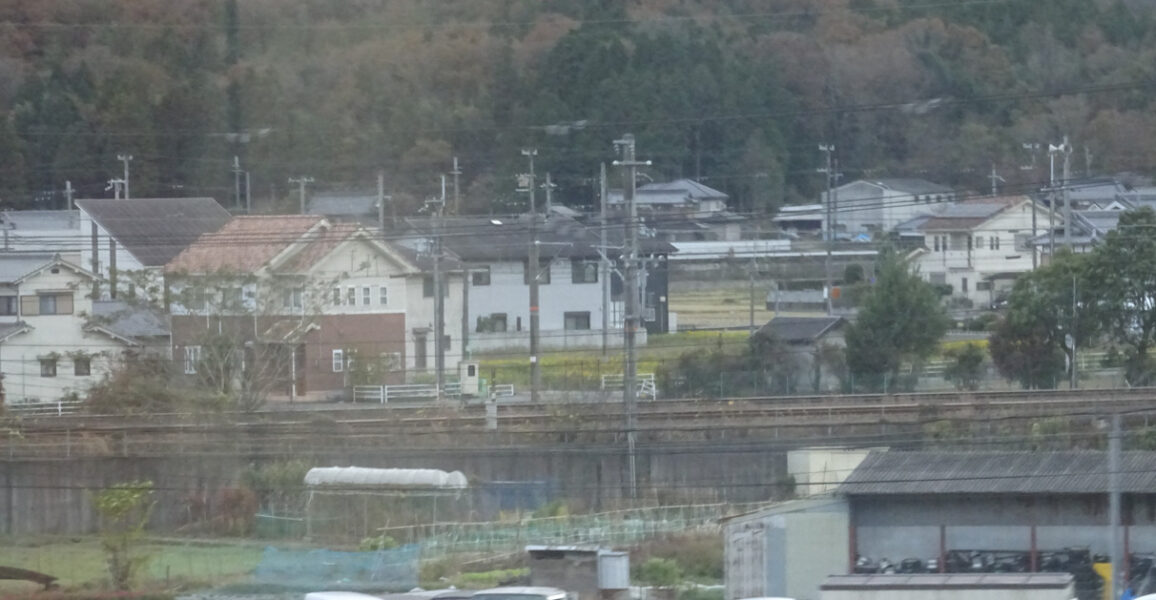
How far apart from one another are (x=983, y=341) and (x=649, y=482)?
4.47m

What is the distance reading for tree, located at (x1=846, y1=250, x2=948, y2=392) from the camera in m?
11.9

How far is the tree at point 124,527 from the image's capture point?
7473 mm

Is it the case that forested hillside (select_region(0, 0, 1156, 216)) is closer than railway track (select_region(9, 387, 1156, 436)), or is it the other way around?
railway track (select_region(9, 387, 1156, 436))

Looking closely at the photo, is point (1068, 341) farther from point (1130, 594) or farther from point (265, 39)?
point (265, 39)

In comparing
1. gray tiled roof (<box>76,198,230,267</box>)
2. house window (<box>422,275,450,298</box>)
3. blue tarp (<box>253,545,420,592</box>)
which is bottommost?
blue tarp (<box>253,545,420,592</box>)

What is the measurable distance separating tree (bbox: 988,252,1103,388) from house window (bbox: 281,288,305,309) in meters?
5.92

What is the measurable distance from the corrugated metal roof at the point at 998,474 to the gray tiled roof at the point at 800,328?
542 centimetres

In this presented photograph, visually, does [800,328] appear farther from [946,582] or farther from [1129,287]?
[946,582]

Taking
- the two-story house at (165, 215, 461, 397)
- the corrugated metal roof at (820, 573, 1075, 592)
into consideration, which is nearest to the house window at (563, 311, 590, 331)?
the two-story house at (165, 215, 461, 397)

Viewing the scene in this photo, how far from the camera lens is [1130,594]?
19.8 feet

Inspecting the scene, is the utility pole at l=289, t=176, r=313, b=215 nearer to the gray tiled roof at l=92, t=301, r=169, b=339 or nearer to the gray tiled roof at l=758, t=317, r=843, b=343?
the gray tiled roof at l=92, t=301, r=169, b=339

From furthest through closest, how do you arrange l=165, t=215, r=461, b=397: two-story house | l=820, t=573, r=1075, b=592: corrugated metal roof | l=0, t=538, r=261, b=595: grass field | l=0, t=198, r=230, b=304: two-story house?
l=0, t=198, r=230, b=304: two-story house
l=165, t=215, r=461, b=397: two-story house
l=0, t=538, r=261, b=595: grass field
l=820, t=573, r=1075, b=592: corrugated metal roof

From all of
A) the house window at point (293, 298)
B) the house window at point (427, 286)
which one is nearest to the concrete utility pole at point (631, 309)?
the house window at point (293, 298)

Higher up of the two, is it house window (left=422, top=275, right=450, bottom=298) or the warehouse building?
house window (left=422, top=275, right=450, bottom=298)
